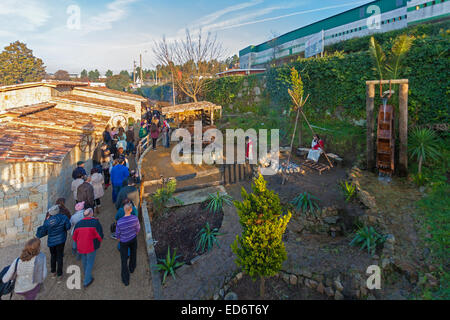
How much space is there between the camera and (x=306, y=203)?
7461 mm

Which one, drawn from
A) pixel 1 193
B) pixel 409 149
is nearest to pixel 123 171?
pixel 1 193

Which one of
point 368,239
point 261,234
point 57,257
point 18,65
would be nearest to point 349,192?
point 368,239

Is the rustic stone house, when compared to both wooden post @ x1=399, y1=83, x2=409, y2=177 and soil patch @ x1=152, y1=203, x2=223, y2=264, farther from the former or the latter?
wooden post @ x1=399, y1=83, x2=409, y2=177

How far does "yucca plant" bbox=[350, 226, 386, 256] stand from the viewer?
5.51 meters

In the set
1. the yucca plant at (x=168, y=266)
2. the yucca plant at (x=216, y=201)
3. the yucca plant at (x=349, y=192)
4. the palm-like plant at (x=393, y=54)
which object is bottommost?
the yucca plant at (x=168, y=266)

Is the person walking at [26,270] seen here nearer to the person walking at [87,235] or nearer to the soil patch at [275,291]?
the person walking at [87,235]

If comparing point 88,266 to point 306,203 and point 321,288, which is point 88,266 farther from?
point 306,203

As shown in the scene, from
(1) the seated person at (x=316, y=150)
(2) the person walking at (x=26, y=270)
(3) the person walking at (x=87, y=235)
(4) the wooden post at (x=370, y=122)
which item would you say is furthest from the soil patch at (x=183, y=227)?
(4) the wooden post at (x=370, y=122)

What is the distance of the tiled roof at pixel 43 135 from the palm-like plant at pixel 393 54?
11.9 m

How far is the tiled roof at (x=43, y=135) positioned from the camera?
7520 millimetres

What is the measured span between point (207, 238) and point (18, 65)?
58.1 meters

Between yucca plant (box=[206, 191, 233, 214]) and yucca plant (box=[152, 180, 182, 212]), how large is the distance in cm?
102

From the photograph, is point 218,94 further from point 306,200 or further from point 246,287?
point 246,287

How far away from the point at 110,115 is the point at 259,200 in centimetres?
1492
